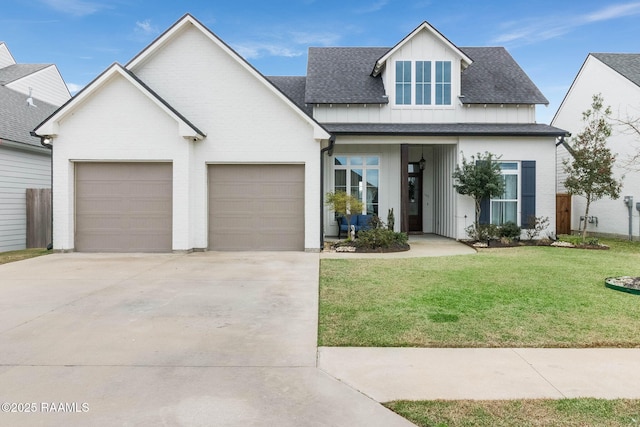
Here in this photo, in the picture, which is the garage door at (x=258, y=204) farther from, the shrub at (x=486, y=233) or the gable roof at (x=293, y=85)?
the shrub at (x=486, y=233)

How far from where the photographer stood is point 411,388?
11.1ft

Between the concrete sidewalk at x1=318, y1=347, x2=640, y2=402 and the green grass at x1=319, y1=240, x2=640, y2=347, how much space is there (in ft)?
0.89

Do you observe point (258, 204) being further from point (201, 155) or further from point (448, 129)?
point (448, 129)

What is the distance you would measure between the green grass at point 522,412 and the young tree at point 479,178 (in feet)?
34.7

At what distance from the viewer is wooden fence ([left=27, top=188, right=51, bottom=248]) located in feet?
46.2

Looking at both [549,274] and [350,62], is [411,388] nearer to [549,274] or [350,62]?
[549,274]

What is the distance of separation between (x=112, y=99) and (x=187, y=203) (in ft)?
11.6

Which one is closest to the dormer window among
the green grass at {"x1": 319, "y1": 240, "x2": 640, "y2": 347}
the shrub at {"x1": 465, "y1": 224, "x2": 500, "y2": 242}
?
the shrub at {"x1": 465, "y1": 224, "x2": 500, "y2": 242}

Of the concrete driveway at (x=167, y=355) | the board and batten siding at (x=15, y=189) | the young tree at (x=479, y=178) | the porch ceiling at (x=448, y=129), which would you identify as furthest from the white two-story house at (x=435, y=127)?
the board and batten siding at (x=15, y=189)

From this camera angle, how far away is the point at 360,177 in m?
15.4

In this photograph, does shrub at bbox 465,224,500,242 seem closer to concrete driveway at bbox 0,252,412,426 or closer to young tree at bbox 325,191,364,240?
young tree at bbox 325,191,364,240

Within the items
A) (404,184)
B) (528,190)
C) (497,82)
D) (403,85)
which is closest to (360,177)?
(404,184)

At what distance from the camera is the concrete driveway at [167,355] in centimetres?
298

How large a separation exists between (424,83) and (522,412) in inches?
536
